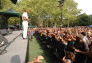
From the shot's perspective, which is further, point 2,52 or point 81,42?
point 2,52

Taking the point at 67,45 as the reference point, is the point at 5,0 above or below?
above

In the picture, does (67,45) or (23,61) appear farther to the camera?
(23,61)

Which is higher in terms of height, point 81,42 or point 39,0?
point 39,0

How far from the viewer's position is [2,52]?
1170cm

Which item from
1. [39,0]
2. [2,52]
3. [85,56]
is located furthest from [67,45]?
[39,0]

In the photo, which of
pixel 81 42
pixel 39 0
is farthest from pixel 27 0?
pixel 81 42

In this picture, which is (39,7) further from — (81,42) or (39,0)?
(81,42)

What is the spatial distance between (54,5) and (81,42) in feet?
165

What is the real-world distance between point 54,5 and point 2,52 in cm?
4656

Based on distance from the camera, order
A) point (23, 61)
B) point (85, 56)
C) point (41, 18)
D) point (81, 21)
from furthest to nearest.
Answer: point (81, 21), point (41, 18), point (23, 61), point (85, 56)

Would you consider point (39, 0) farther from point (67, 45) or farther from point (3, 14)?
point (67, 45)

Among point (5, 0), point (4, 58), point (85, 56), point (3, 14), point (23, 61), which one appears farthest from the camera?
point (5, 0)

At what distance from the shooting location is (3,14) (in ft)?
105

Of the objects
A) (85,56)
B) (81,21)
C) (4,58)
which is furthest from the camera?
(81,21)
